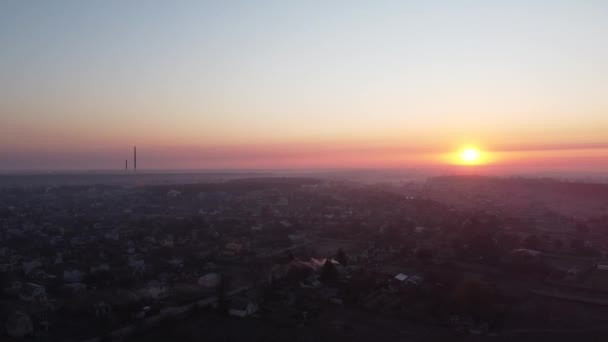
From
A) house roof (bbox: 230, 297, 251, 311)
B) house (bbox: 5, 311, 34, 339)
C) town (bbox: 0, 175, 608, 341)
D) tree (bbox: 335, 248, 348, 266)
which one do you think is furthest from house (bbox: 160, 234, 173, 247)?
house (bbox: 5, 311, 34, 339)

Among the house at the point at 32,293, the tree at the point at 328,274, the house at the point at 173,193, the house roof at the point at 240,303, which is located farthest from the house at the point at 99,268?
the house at the point at 173,193

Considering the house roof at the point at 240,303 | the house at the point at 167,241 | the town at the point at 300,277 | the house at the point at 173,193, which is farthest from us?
the house at the point at 173,193

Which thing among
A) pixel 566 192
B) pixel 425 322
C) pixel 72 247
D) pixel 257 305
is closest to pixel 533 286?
pixel 425 322

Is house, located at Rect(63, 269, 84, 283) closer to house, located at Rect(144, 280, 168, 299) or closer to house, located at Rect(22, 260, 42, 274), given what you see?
house, located at Rect(22, 260, 42, 274)

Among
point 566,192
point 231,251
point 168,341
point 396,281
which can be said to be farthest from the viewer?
point 566,192

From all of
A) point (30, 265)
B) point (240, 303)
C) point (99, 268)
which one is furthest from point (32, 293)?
point (240, 303)

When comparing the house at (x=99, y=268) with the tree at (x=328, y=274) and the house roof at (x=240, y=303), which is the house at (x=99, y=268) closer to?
the house roof at (x=240, y=303)

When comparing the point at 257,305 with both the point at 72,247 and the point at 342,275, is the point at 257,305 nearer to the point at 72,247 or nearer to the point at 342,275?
the point at 342,275
